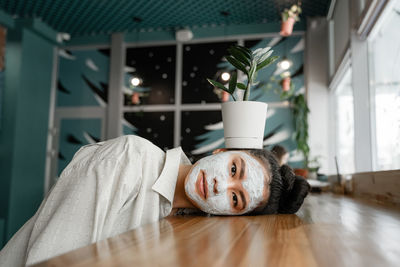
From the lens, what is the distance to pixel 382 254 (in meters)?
0.71

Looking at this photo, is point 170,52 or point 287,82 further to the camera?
point 170,52

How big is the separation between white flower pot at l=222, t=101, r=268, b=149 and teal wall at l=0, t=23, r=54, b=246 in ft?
13.8

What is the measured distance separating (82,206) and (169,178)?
37 centimetres

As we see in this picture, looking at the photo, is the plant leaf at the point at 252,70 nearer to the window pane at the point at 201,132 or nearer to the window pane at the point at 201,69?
the window pane at the point at 201,132

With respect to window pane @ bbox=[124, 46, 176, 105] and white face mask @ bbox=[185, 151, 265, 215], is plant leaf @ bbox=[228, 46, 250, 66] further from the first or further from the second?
window pane @ bbox=[124, 46, 176, 105]

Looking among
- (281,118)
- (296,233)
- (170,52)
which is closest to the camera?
(296,233)

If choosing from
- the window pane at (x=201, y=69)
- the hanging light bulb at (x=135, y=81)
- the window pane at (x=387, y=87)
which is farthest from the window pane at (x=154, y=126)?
the window pane at (x=387, y=87)

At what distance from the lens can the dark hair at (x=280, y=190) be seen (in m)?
1.44

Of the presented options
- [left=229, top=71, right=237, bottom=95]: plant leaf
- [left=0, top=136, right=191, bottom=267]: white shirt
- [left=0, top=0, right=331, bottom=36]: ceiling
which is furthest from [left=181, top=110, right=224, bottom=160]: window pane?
[left=0, top=136, right=191, bottom=267]: white shirt

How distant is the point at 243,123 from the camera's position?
151 centimetres

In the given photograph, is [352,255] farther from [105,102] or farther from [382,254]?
[105,102]

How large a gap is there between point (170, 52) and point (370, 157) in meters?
3.95

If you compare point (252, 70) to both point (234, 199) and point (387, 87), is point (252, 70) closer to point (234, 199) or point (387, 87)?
point (234, 199)

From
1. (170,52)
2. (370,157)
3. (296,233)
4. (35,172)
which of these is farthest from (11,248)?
(170,52)
